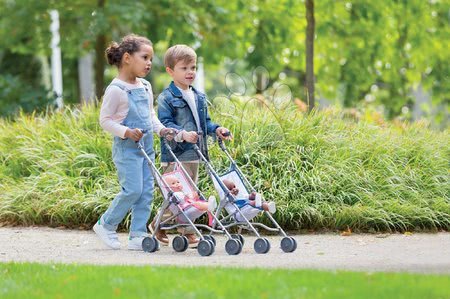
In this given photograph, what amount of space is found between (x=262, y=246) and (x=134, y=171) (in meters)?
1.17

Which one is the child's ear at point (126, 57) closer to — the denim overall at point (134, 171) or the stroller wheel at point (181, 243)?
the denim overall at point (134, 171)

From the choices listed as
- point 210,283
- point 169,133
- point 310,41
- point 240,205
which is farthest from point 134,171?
point 310,41

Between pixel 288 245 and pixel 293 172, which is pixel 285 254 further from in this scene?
pixel 293 172

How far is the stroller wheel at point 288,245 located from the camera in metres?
7.29

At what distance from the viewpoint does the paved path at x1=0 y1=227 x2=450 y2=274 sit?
6.70 meters

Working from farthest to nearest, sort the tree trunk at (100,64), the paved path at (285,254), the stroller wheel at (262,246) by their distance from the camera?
the tree trunk at (100,64) < the stroller wheel at (262,246) < the paved path at (285,254)

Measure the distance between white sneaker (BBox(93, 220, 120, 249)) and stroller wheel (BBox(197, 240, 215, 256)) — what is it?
2.83ft

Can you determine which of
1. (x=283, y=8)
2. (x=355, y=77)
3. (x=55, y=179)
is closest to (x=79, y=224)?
(x=55, y=179)

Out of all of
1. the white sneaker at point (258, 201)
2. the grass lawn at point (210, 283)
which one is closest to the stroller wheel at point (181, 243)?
the white sneaker at point (258, 201)

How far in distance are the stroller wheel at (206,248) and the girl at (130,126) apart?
68cm

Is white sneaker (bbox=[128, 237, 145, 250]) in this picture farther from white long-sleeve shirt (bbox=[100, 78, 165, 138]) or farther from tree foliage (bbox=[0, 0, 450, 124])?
tree foliage (bbox=[0, 0, 450, 124])

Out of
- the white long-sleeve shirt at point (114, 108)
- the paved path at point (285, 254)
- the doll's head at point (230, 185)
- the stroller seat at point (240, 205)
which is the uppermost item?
the white long-sleeve shirt at point (114, 108)

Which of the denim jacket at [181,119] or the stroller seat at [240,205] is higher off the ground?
the denim jacket at [181,119]

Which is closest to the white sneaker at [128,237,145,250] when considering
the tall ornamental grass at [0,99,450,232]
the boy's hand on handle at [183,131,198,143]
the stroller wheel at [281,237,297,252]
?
the boy's hand on handle at [183,131,198,143]
